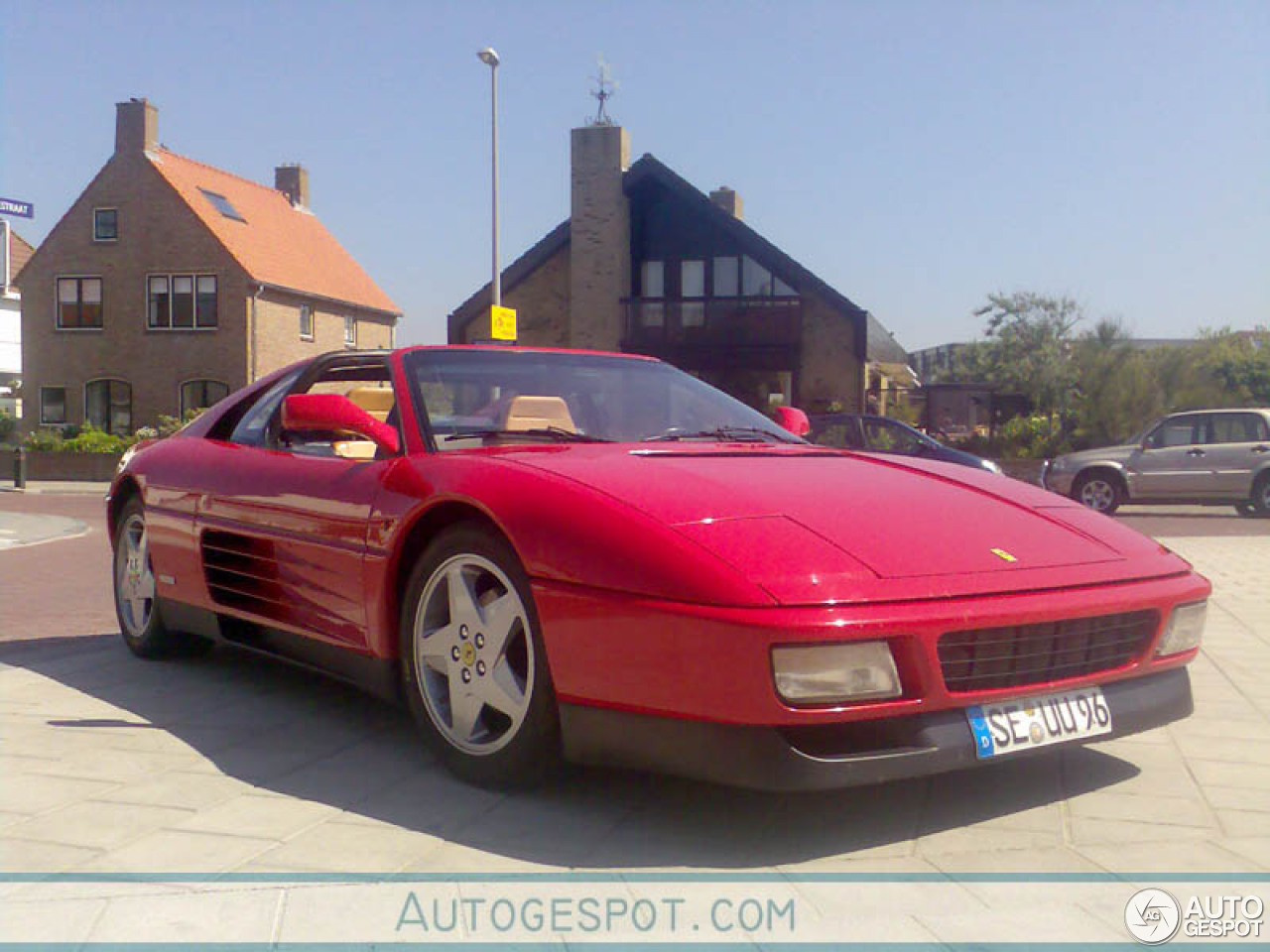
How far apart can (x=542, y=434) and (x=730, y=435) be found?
69 cm

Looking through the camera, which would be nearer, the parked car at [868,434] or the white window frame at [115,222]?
the parked car at [868,434]

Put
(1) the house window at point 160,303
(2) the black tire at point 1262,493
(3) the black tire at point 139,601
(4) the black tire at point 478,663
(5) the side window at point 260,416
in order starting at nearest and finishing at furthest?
(4) the black tire at point 478,663
(5) the side window at point 260,416
(3) the black tire at point 139,601
(2) the black tire at point 1262,493
(1) the house window at point 160,303

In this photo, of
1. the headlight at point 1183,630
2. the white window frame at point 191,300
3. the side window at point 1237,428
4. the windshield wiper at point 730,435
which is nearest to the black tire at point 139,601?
the windshield wiper at point 730,435

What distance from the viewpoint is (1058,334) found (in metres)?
52.1

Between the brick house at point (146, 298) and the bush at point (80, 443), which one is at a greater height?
the brick house at point (146, 298)

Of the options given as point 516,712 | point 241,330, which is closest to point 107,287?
point 241,330

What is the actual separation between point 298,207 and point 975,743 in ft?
148

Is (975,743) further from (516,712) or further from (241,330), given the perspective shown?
(241,330)

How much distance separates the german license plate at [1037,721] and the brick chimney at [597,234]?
95.3 ft

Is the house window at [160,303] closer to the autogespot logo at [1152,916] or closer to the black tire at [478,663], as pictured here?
the black tire at [478,663]

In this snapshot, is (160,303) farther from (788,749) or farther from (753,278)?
(788,749)

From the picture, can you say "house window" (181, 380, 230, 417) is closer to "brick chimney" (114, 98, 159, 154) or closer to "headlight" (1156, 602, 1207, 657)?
"brick chimney" (114, 98, 159, 154)

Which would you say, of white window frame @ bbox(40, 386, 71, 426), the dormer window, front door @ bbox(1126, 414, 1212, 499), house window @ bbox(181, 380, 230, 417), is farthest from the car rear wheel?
white window frame @ bbox(40, 386, 71, 426)

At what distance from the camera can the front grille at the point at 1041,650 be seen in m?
3.04
